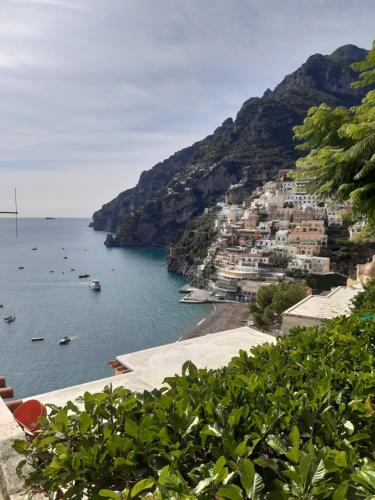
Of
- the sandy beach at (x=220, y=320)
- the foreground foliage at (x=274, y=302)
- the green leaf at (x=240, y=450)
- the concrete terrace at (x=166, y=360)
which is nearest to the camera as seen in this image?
the green leaf at (x=240, y=450)

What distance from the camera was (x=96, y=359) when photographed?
115 feet

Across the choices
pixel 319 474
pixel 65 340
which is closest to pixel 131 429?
pixel 319 474

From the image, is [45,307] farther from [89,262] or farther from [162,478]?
[162,478]

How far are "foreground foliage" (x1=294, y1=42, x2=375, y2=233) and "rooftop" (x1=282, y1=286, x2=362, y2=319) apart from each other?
7828 mm

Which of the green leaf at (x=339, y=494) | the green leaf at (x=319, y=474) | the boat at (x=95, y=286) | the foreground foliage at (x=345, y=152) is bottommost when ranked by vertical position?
the boat at (x=95, y=286)

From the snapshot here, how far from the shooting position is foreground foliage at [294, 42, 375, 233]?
13.5 feet

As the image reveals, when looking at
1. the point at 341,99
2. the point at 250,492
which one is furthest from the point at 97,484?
the point at 341,99

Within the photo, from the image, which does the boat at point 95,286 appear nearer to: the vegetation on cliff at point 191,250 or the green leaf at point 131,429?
the vegetation on cliff at point 191,250

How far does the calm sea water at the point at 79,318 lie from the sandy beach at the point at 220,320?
1.72 meters

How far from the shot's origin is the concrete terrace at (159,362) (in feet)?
16.3

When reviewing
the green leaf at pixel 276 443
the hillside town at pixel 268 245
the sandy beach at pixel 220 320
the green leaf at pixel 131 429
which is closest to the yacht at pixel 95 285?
the hillside town at pixel 268 245

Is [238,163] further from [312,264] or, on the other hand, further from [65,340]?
[65,340]

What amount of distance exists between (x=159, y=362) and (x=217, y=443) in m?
4.50

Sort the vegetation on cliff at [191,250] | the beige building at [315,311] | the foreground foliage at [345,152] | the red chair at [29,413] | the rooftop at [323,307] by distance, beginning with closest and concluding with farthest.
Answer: the red chair at [29,413] < the foreground foliage at [345,152] < the beige building at [315,311] < the rooftop at [323,307] < the vegetation on cliff at [191,250]
